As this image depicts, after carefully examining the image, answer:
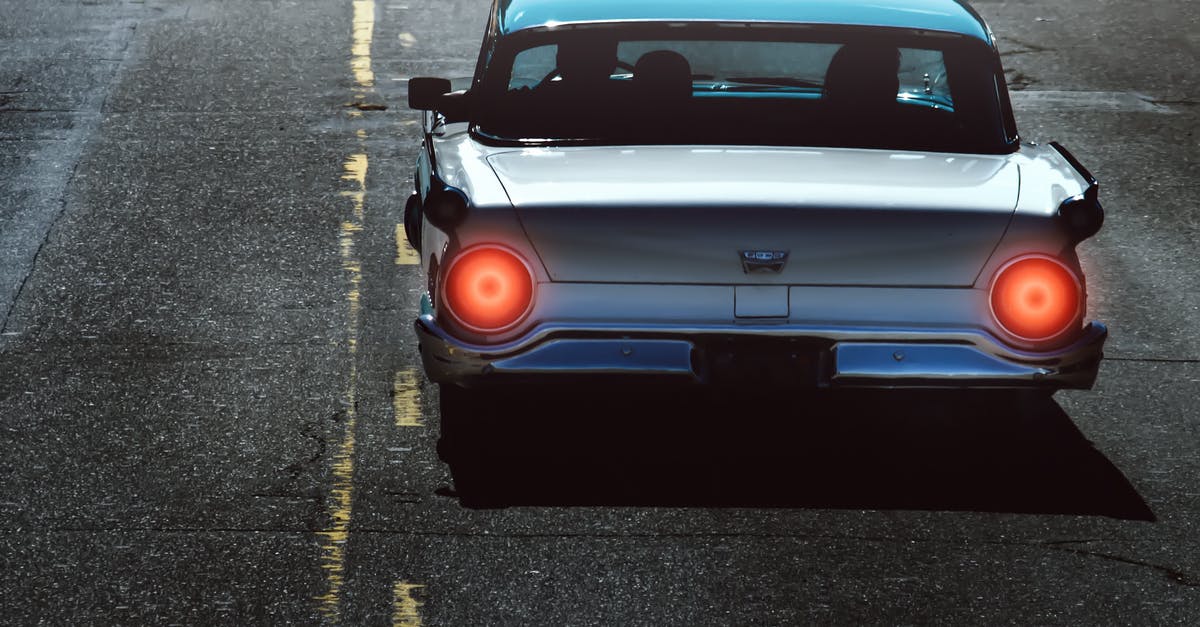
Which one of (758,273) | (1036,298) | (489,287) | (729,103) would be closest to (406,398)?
(489,287)

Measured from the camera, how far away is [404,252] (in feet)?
29.0

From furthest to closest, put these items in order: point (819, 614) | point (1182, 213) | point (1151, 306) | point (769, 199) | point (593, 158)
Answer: point (1182, 213), point (1151, 306), point (593, 158), point (769, 199), point (819, 614)

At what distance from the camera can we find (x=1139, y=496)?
5953mm

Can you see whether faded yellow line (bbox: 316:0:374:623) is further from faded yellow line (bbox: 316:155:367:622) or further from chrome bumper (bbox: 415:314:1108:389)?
chrome bumper (bbox: 415:314:1108:389)

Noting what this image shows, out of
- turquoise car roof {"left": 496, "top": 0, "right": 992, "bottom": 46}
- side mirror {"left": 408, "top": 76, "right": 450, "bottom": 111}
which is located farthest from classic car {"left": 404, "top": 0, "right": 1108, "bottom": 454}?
side mirror {"left": 408, "top": 76, "right": 450, "bottom": 111}

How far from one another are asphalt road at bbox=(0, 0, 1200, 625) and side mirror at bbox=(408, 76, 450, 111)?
106 cm

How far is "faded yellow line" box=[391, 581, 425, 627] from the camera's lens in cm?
493

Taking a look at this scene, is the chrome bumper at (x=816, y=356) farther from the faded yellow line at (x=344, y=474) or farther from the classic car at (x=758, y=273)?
the faded yellow line at (x=344, y=474)

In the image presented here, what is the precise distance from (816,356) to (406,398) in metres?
1.91

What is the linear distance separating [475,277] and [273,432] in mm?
1295

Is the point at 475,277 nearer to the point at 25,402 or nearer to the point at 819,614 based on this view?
the point at 819,614

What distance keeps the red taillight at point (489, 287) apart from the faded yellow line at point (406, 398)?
3.48 ft

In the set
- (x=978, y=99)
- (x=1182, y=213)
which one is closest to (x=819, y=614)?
(x=978, y=99)

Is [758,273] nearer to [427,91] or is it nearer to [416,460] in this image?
[416,460]
